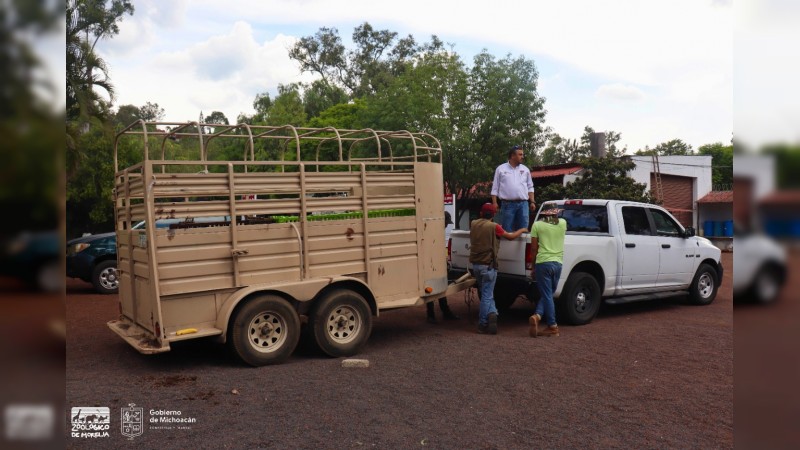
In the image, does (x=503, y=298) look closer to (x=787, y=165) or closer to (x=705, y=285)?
(x=705, y=285)

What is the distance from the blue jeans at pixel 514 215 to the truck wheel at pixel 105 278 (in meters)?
7.54

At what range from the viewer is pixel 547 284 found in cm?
753

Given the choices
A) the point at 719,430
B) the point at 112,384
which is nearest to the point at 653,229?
the point at 719,430

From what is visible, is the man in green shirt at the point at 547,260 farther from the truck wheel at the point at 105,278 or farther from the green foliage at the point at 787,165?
the truck wheel at the point at 105,278

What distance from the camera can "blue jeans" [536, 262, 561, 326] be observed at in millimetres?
7465

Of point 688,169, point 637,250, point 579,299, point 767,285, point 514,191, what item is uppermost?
point 688,169

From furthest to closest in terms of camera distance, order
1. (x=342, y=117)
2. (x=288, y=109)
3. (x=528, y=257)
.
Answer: (x=288, y=109) < (x=342, y=117) < (x=528, y=257)

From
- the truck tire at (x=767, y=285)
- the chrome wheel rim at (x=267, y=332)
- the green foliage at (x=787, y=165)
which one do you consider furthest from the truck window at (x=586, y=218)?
the green foliage at (x=787, y=165)

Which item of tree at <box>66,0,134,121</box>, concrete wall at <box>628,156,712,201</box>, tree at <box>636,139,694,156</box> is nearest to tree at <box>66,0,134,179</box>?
tree at <box>66,0,134,121</box>

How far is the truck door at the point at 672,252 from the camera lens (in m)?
9.14

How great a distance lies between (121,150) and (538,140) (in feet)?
46.9

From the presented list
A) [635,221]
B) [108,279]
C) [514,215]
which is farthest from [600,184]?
[108,279]

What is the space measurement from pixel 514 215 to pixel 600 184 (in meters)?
9.67

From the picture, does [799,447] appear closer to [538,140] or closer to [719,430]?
[719,430]
